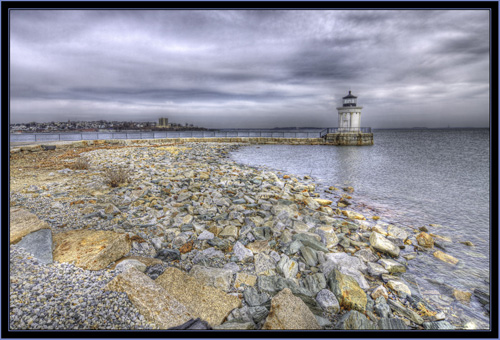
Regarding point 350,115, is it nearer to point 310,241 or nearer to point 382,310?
point 310,241

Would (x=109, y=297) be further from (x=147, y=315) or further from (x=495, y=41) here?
(x=495, y=41)

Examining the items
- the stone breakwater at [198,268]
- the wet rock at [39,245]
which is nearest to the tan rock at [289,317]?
the stone breakwater at [198,268]

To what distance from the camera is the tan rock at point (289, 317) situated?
1948mm

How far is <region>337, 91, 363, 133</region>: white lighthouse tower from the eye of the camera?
4025 cm

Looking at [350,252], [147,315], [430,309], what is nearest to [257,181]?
[350,252]

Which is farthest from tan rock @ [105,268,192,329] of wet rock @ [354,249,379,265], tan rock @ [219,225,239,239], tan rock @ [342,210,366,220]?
tan rock @ [342,210,366,220]

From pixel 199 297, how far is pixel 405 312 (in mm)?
2262

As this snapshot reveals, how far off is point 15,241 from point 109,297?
1.60 metres

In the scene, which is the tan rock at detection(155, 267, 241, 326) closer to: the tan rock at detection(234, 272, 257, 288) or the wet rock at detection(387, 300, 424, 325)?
the tan rock at detection(234, 272, 257, 288)

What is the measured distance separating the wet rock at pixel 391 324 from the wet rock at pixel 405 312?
0.18m

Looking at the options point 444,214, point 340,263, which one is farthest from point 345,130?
point 340,263

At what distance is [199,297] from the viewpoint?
2.22 meters

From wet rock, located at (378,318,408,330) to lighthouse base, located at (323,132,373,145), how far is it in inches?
1609

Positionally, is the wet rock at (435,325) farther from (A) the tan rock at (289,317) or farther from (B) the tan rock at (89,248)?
(B) the tan rock at (89,248)
